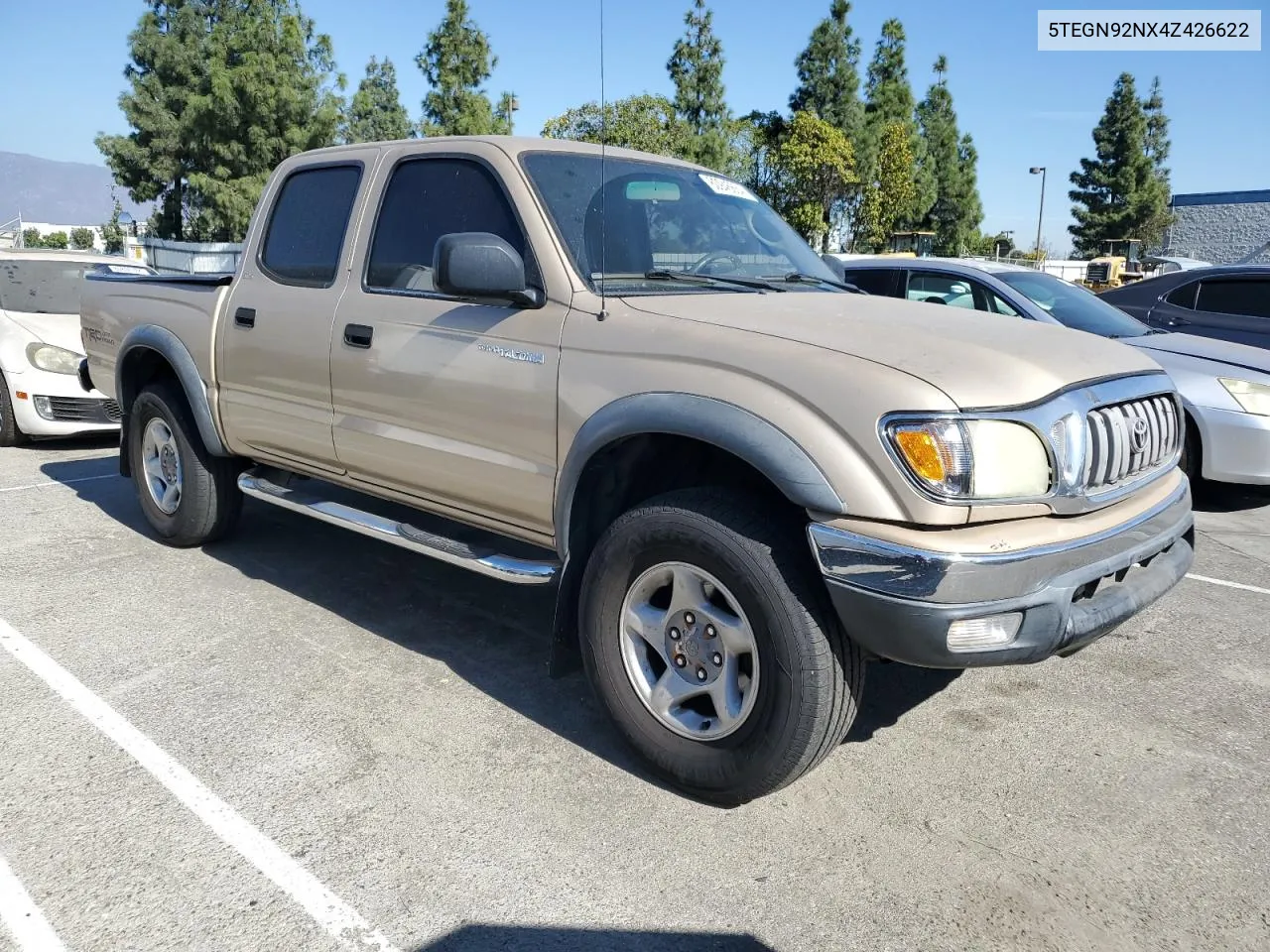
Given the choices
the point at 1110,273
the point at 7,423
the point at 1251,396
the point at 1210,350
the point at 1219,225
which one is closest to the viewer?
the point at 1251,396

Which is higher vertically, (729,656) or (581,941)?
(729,656)

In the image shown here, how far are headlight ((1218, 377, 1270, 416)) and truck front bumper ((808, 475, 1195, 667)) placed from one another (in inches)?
174

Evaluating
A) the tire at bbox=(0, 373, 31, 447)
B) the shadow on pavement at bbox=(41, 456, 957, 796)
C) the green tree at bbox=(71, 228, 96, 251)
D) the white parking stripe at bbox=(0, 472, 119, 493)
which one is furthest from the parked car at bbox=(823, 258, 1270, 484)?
the green tree at bbox=(71, 228, 96, 251)

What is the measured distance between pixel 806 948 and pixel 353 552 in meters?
3.74

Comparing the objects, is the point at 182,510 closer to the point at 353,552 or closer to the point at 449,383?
the point at 353,552

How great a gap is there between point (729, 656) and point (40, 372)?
722 cm

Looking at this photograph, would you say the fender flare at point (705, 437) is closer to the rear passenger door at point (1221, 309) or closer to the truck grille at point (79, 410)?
the truck grille at point (79, 410)

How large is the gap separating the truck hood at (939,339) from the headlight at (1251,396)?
11.7ft

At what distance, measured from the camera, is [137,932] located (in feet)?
7.89

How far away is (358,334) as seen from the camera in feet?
13.1

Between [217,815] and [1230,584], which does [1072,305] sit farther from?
[217,815]

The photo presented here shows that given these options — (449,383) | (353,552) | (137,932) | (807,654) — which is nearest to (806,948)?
(807,654)

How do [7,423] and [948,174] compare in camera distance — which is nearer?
[7,423]

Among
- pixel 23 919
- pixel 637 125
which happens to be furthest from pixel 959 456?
pixel 637 125
